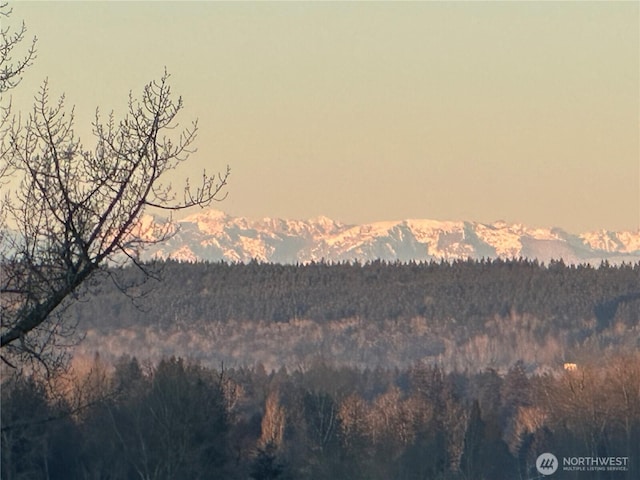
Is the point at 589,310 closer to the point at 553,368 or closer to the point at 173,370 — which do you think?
the point at 553,368

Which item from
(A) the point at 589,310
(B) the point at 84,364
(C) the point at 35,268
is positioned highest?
(A) the point at 589,310

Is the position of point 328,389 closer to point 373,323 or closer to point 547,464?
point 547,464

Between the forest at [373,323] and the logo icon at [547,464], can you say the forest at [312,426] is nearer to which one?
the logo icon at [547,464]

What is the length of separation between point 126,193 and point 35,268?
1013mm

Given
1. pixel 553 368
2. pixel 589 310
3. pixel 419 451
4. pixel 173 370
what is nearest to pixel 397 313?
pixel 589 310

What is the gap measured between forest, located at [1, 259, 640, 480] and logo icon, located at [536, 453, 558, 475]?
1.70 ft

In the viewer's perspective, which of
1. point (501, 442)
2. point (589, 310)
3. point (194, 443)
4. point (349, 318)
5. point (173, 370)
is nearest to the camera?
point (194, 443)

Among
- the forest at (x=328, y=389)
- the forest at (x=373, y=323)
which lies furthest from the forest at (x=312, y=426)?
the forest at (x=373, y=323)

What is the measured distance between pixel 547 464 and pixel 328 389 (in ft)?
58.3

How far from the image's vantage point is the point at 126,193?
14602 millimetres

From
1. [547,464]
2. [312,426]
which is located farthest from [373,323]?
[312,426]

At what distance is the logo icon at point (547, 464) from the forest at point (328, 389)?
1.70 ft

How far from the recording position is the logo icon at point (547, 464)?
89250 mm

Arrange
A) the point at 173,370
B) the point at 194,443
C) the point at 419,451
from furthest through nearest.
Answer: the point at 419,451
the point at 173,370
the point at 194,443
